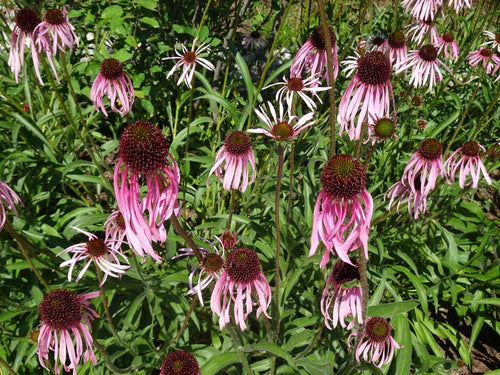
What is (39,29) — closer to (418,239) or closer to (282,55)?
(418,239)

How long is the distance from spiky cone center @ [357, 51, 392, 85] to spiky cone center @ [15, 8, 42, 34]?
1.38 meters

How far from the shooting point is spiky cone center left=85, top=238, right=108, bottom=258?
1445mm

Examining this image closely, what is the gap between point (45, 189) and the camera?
2.61 m

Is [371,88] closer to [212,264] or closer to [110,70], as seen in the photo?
[212,264]

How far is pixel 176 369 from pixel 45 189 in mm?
1722

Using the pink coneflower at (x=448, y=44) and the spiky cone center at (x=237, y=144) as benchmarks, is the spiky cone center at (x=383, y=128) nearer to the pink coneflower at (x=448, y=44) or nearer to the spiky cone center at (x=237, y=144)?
the spiky cone center at (x=237, y=144)

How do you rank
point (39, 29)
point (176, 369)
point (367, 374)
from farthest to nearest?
point (39, 29)
point (367, 374)
point (176, 369)

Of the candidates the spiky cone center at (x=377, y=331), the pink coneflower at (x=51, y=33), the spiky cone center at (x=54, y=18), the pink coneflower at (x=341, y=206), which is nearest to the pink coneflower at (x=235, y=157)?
the pink coneflower at (x=341, y=206)

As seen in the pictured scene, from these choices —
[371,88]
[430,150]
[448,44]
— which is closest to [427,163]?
[430,150]

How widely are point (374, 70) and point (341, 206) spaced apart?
719 millimetres

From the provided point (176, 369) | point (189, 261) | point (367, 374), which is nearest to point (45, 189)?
point (189, 261)

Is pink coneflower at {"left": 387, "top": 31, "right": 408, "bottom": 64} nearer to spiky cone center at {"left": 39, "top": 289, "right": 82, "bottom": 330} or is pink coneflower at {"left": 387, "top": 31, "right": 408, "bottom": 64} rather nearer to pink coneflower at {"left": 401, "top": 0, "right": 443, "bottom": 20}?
pink coneflower at {"left": 401, "top": 0, "right": 443, "bottom": 20}

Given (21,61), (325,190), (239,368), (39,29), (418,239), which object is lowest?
(239,368)

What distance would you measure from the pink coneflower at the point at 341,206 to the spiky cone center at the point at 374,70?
61 cm
